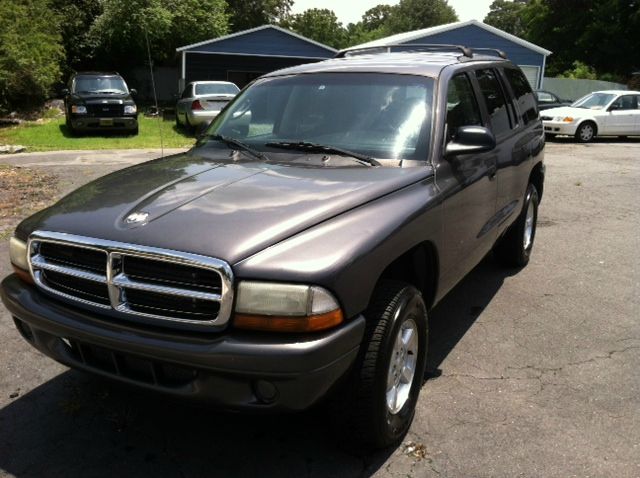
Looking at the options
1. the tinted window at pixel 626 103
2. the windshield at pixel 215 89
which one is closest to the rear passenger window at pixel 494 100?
the windshield at pixel 215 89

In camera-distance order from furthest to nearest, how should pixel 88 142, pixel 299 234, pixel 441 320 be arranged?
pixel 88 142
pixel 441 320
pixel 299 234

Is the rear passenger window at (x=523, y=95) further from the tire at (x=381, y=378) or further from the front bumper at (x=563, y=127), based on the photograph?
the front bumper at (x=563, y=127)

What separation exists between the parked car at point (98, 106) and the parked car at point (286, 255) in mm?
13798

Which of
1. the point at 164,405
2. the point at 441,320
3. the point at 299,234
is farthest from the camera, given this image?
the point at 441,320

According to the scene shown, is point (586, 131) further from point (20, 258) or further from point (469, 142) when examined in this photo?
point (20, 258)

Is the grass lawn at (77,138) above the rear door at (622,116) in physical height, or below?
below

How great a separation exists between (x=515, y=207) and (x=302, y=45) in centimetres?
2358

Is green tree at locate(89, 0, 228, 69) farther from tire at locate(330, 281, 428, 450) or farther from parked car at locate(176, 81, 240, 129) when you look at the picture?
tire at locate(330, 281, 428, 450)

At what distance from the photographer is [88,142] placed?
15.8m

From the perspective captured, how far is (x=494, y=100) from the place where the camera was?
4.74m

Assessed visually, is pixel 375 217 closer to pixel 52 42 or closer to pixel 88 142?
pixel 88 142

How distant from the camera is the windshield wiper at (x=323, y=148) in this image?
11.3ft

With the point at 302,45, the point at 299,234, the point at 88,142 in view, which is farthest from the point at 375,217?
the point at 302,45

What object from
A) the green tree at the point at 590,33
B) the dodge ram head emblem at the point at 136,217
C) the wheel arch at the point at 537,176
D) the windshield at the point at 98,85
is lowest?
the wheel arch at the point at 537,176
